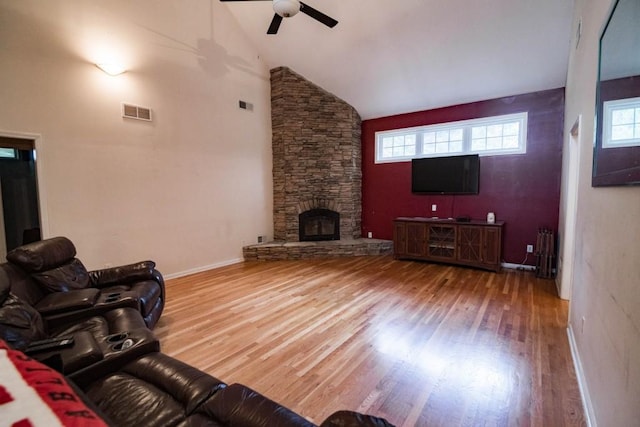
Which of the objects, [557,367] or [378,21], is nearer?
[557,367]

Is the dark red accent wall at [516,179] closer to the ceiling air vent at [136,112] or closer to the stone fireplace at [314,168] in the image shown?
the stone fireplace at [314,168]

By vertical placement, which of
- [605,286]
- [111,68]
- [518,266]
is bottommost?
[518,266]

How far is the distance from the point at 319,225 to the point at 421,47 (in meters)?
3.75

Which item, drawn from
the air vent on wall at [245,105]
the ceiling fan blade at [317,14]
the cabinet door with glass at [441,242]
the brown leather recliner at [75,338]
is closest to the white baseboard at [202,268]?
the brown leather recliner at [75,338]

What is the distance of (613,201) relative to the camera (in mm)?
1422

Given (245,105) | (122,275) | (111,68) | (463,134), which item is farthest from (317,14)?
(122,275)

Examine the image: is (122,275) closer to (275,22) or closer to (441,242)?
(275,22)

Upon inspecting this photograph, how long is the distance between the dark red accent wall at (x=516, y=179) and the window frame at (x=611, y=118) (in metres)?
3.60

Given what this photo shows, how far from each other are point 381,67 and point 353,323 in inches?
165

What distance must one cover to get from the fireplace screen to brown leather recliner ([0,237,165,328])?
3394 millimetres

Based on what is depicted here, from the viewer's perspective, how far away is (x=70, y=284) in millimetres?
2600

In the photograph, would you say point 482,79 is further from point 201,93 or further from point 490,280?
point 201,93

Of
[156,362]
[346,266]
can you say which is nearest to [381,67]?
[346,266]

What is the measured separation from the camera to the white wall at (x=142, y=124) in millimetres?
3281
